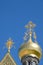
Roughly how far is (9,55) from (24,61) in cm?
289

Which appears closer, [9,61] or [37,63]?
[37,63]

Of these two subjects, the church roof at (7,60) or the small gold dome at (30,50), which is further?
the church roof at (7,60)

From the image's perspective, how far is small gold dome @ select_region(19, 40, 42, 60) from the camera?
35750 mm

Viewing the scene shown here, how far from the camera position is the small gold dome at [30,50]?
35.8 meters

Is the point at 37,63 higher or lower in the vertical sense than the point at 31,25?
lower

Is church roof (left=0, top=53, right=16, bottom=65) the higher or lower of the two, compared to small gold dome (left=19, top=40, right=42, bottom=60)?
higher

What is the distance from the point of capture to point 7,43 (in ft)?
125

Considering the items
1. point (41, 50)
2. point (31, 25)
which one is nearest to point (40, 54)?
point (41, 50)

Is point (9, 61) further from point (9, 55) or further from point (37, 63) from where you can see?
point (37, 63)

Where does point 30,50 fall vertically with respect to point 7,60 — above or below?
below

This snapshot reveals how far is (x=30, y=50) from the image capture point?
3578 cm

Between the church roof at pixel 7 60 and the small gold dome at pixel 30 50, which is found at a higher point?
the church roof at pixel 7 60

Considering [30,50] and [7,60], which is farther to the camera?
[7,60]

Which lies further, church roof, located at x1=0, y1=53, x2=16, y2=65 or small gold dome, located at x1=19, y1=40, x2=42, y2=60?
church roof, located at x1=0, y1=53, x2=16, y2=65
